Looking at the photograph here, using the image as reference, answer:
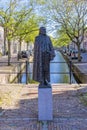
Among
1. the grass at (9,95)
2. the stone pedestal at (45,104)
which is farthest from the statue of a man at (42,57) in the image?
the grass at (9,95)

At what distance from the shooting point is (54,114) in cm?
915

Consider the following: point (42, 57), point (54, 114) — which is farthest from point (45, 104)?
point (42, 57)

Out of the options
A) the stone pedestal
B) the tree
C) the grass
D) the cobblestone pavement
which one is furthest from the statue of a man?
the tree

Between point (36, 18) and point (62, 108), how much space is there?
23.4 metres

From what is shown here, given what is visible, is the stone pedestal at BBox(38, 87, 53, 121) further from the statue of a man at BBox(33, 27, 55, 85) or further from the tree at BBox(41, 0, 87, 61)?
the tree at BBox(41, 0, 87, 61)

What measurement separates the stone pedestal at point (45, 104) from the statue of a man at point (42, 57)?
0.71 feet

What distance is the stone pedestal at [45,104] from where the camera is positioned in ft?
27.7

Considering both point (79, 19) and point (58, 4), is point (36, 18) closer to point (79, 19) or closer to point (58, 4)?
point (58, 4)

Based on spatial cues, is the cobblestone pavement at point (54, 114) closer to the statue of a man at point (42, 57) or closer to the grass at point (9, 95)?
the grass at point (9, 95)

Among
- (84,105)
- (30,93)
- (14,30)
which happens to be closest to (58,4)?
(14,30)

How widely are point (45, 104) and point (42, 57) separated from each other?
1.21m

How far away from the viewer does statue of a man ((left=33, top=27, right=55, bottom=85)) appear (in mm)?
8367

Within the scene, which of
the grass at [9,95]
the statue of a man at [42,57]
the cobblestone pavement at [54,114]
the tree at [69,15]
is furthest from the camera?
the tree at [69,15]

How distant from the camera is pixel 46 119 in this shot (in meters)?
8.48
